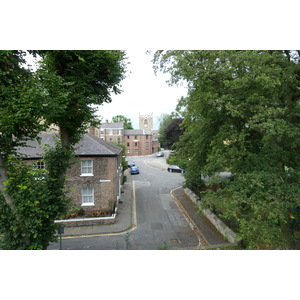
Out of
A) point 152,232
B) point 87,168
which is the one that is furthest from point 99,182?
point 152,232

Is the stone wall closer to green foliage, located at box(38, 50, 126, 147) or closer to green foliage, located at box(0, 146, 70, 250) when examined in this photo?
green foliage, located at box(0, 146, 70, 250)

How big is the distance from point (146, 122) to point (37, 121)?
232 feet

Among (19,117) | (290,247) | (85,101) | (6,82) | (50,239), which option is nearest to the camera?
(19,117)

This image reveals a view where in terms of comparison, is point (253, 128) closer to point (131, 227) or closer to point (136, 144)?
point (131, 227)

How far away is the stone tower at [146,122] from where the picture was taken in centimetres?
7489

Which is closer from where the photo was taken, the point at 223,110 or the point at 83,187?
the point at 223,110

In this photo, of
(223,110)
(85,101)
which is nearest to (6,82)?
(85,101)

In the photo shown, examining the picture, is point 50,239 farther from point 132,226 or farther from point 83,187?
point 83,187

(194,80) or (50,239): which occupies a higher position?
(194,80)

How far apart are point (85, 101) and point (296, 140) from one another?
7755 millimetres

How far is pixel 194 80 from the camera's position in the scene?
780 centimetres

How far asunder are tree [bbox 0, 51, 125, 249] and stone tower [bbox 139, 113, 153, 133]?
6785 centimetres

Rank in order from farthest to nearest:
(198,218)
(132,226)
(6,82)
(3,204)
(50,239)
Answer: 1. (198,218)
2. (132,226)
3. (50,239)
4. (3,204)
5. (6,82)

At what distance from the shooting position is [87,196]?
16.2 m
